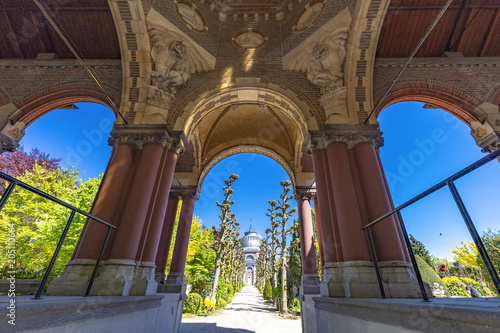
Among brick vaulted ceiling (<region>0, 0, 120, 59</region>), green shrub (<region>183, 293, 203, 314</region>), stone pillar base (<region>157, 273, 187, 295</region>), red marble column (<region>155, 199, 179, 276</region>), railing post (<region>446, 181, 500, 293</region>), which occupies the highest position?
brick vaulted ceiling (<region>0, 0, 120, 59</region>)

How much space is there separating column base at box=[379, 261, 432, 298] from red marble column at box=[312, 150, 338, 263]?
0.91m

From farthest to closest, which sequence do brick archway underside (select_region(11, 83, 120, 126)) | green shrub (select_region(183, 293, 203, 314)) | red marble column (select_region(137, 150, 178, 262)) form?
green shrub (select_region(183, 293, 203, 314)) < brick archway underside (select_region(11, 83, 120, 126)) < red marble column (select_region(137, 150, 178, 262))

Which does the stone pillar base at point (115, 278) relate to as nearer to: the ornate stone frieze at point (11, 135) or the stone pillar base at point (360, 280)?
the stone pillar base at point (360, 280)

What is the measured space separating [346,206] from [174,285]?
6276mm

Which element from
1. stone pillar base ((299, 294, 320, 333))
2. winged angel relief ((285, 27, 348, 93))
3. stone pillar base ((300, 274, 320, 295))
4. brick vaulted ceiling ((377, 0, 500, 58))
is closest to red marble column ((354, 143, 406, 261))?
stone pillar base ((299, 294, 320, 333))

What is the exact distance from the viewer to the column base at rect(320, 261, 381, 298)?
3.93 metres

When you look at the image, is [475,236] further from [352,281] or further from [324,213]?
[324,213]

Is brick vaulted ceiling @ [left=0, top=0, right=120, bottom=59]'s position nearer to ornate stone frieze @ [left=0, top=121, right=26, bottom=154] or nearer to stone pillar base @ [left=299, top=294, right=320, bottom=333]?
ornate stone frieze @ [left=0, top=121, right=26, bottom=154]

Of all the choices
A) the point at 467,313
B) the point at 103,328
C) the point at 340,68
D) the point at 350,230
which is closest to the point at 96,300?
the point at 103,328

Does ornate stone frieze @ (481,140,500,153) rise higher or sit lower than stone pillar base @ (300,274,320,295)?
higher

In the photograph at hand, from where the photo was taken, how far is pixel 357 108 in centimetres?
585

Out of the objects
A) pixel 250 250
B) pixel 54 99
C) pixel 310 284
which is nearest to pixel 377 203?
pixel 310 284

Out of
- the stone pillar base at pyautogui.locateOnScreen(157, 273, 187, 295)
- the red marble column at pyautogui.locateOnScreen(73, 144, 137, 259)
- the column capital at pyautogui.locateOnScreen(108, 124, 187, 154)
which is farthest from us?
the stone pillar base at pyautogui.locateOnScreen(157, 273, 187, 295)

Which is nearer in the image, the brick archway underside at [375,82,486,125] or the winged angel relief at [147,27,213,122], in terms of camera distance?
the winged angel relief at [147,27,213,122]
